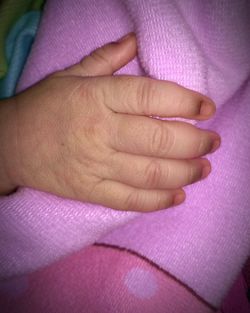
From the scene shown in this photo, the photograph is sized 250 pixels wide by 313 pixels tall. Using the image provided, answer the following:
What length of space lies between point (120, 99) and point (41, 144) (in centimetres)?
17

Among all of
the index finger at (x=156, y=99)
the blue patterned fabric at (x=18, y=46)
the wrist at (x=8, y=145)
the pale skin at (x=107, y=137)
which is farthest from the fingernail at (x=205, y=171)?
the blue patterned fabric at (x=18, y=46)

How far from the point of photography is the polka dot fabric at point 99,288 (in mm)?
542

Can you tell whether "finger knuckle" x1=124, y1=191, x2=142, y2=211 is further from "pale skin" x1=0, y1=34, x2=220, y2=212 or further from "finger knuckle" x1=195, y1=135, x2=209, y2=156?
"finger knuckle" x1=195, y1=135, x2=209, y2=156

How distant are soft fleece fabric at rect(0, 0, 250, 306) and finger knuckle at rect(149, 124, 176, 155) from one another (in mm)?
87

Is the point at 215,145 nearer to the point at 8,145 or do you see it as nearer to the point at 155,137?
the point at 155,137

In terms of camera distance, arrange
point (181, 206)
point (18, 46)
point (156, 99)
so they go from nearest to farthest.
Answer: point (156, 99) → point (181, 206) → point (18, 46)

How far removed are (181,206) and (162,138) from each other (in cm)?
16

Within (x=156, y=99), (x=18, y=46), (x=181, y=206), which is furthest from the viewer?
(x=18, y=46)

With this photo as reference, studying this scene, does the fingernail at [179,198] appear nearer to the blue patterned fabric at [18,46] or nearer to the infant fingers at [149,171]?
the infant fingers at [149,171]

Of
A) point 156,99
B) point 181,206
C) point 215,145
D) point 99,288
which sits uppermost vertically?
point 156,99

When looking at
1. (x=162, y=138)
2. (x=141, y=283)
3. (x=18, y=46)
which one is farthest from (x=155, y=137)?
(x=18, y=46)

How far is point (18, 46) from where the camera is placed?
2.17 ft

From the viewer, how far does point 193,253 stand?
0.54 m

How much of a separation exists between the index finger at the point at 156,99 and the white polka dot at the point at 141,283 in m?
0.30
